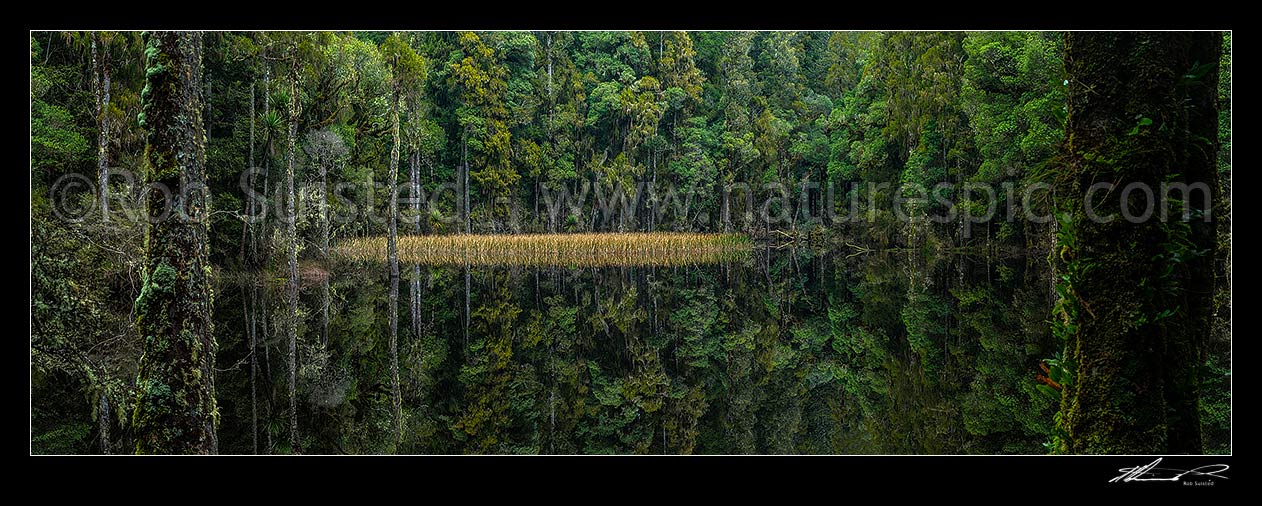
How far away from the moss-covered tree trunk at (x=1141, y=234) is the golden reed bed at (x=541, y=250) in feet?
65.7

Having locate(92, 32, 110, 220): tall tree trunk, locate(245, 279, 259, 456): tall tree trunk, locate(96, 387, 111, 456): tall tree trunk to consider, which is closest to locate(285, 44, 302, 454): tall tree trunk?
locate(245, 279, 259, 456): tall tree trunk

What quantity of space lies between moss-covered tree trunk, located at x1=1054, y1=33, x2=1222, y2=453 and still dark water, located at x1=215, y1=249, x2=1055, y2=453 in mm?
2664

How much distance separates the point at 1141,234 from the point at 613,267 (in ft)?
61.2

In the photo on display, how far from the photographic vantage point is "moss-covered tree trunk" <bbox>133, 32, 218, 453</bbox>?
4297mm

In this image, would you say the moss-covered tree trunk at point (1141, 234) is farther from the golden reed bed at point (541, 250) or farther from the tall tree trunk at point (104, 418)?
the golden reed bed at point (541, 250)

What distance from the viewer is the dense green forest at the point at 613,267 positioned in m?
3.15

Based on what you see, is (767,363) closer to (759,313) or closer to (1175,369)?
(759,313)

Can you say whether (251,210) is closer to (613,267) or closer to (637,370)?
(613,267)

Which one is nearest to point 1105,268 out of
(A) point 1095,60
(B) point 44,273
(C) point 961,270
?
(A) point 1095,60

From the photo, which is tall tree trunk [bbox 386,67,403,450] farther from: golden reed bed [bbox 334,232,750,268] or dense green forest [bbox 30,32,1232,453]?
golden reed bed [bbox 334,232,750,268]

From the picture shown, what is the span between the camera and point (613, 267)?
21516 millimetres

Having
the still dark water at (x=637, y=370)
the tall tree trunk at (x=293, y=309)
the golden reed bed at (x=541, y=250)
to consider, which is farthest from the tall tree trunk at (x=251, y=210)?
the golden reed bed at (x=541, y=250)

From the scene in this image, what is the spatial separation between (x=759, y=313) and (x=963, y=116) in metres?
14.2
